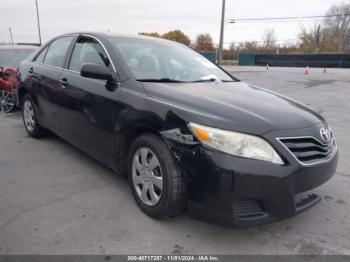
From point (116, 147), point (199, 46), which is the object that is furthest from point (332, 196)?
point (199, 46)

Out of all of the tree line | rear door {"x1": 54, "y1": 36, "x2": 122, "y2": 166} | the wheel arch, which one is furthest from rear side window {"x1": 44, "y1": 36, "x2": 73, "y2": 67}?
the tree line

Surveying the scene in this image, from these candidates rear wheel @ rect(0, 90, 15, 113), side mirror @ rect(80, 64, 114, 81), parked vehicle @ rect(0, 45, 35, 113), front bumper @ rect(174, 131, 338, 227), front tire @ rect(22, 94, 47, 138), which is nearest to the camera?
front bumper @ rect(174, 131, 338, 227)

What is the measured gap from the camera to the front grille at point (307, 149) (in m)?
2.38

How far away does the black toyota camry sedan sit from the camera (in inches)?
90.5

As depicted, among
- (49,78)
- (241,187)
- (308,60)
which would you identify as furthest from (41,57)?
(308,60)

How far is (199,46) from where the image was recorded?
248ft

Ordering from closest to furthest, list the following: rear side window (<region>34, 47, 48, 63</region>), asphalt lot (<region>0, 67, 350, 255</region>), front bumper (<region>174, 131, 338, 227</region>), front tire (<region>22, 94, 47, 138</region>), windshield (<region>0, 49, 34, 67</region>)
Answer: front bumper (<region>174, 131, 338, 227</region>) → asphalt lot (<region>0, 67, 350, 255</region>) → rear side window (<region>34, 47, 48, 63</region>) → front tire (<region>22, 94, 47, 138</region>) → windshield (<region>0, 49, 34, 67</region>)

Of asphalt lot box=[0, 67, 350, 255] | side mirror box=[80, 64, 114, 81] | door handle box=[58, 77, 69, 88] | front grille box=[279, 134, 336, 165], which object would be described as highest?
side mirror box=[80, 64, 114, 81]

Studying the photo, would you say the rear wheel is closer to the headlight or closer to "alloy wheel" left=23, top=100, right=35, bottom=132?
"alloy wheel" left=23, top=100, right=35, bottom=132

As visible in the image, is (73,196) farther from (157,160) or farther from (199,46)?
(199,46)

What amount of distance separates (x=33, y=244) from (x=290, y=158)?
2.03 m

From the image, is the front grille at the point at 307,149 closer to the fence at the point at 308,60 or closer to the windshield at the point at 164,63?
the windshield at the point at 164,63

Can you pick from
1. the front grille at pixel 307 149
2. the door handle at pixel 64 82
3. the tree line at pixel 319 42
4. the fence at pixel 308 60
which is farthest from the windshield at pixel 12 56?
the tree line at pixel 319 42

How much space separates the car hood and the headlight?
2.1 inches
